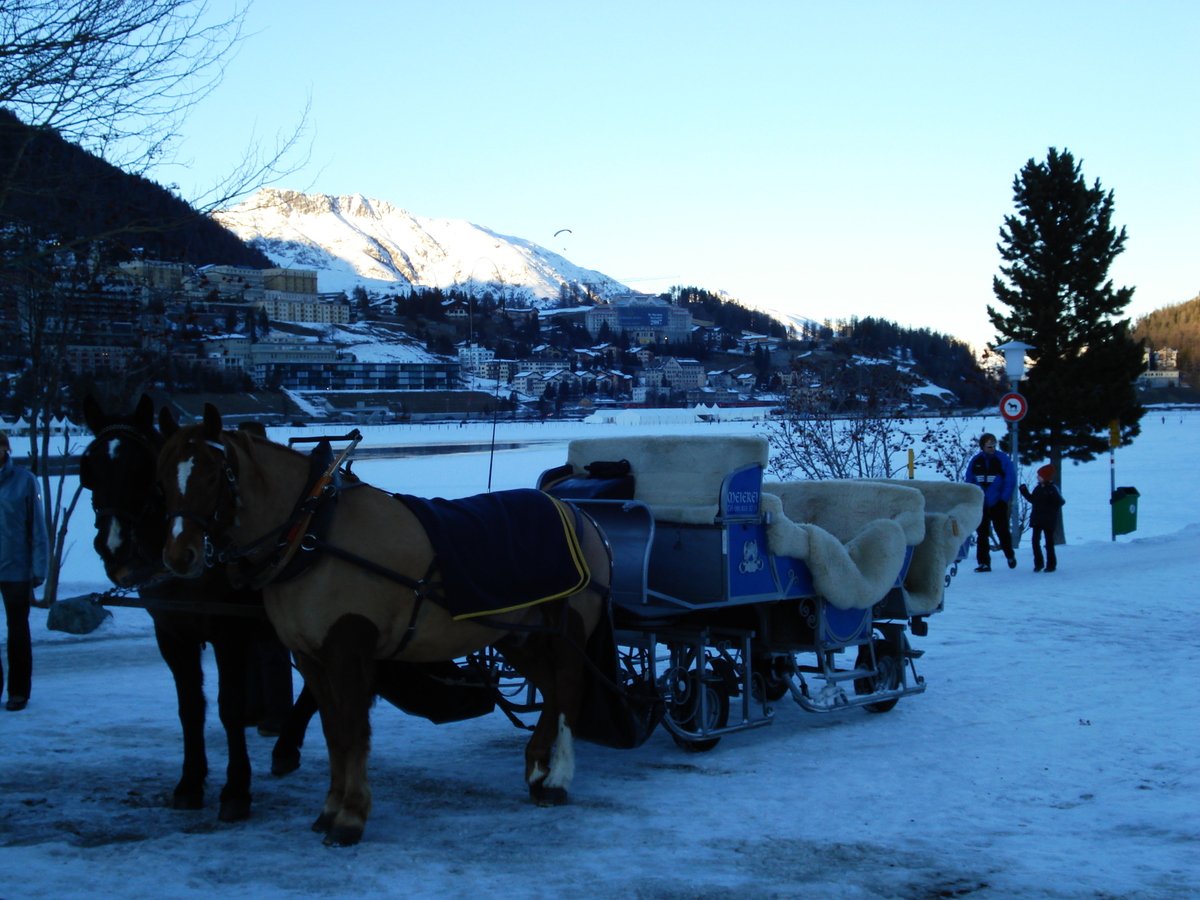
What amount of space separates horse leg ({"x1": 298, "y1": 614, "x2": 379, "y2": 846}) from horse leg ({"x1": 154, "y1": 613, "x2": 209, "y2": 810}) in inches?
26.1

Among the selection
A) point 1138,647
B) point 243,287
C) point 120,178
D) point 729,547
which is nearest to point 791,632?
point 729,547

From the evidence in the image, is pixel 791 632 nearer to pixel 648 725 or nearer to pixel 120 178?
pixel 648 725

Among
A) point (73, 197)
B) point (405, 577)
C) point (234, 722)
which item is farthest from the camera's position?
point (73, 197)

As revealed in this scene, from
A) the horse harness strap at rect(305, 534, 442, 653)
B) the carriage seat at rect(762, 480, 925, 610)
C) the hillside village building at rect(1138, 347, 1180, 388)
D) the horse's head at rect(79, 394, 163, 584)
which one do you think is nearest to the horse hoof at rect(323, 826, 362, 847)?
the horse harness strap at rect(305, 534, 442, 653)

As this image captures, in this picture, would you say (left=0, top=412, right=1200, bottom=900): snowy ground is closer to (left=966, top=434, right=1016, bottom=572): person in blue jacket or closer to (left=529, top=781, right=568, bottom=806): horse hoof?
(left=529, top=781, right=568, bottom=806): horse hoof

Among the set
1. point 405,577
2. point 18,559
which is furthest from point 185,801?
point 18,559

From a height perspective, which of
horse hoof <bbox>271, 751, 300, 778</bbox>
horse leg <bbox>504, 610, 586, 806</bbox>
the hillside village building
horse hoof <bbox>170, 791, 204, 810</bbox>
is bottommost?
horse hoof <bbox>271, 751, 300, 778</bbox>

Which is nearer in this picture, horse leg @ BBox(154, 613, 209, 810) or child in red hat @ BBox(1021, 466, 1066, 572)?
horse leg @ BBox(154, 613, 209, 810)

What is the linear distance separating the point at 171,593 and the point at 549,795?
6.30ft

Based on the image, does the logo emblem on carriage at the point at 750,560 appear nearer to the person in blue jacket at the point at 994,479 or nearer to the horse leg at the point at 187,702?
the horse leg at the point at 187,702

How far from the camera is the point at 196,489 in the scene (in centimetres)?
414

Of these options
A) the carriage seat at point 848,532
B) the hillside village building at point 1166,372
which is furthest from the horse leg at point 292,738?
the hillside village building at point 1166,372

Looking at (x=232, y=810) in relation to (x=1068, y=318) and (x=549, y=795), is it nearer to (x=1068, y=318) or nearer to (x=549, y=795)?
(x=549, y=795)

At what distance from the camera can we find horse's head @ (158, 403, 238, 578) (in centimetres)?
405
